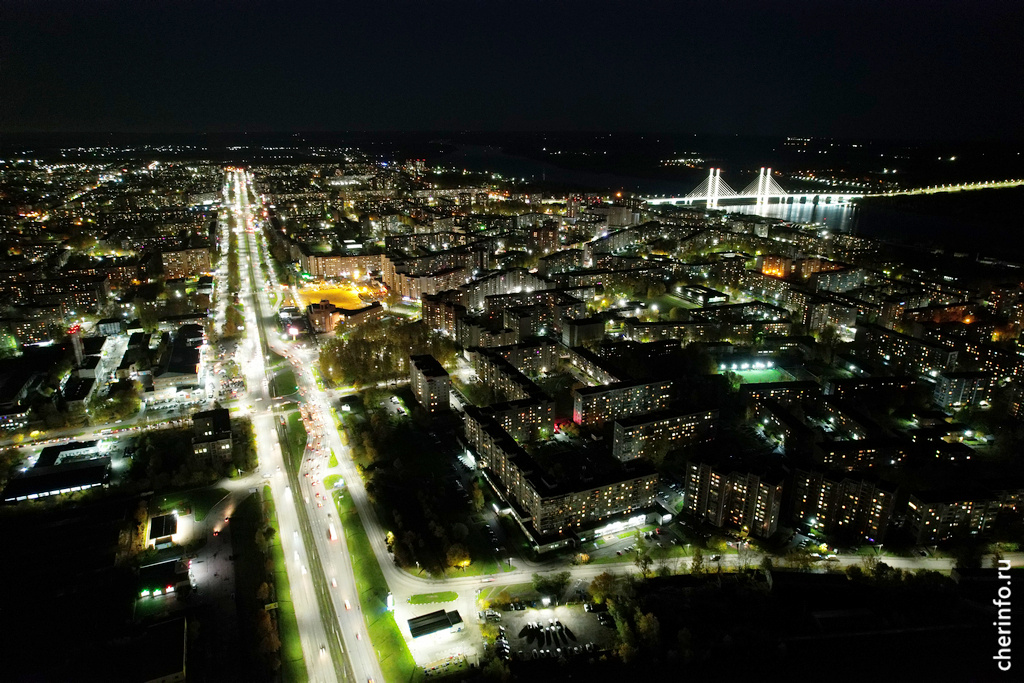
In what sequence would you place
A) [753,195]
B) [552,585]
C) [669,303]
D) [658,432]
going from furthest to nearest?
[753,195] < [669,303] < [658,432] < [552,585]

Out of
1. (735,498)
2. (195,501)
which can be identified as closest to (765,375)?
(735,498)

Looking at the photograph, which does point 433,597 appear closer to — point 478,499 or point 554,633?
point 554,633

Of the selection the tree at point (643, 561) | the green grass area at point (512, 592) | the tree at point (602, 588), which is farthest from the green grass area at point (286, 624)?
the tree at point (643, 561)

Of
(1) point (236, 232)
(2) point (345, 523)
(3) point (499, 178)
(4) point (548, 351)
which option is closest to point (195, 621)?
(2) point (345, 523)

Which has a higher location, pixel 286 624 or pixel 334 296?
pixel 334 296

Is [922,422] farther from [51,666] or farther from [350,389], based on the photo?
[51,666]

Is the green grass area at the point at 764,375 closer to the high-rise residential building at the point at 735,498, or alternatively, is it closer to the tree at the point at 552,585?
the high-rise residential building at the point at 735,498
